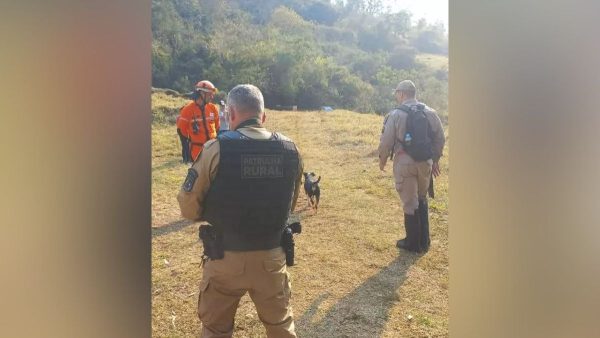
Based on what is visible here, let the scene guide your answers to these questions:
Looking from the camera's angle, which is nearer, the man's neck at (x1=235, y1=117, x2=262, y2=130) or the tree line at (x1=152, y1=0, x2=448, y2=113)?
the man's neck at (x1=235, y1=117, x2=262, y2=130)

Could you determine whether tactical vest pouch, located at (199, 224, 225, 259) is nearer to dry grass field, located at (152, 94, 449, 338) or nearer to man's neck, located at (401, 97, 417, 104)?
dry grass field, located at (152, 94, 449, 338)

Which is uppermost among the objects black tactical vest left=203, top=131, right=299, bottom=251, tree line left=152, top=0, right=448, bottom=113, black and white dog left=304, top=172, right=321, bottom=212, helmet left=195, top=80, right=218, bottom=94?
tree line left=152, top=0, right=448, bottom=113

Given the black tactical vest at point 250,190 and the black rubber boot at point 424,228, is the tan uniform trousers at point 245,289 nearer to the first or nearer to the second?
the black tactical vest at point 250,190

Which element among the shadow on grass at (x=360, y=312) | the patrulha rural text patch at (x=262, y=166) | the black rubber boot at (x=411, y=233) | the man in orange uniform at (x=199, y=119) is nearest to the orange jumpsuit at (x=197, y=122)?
the man in orange uniform at (x=199, y=119)

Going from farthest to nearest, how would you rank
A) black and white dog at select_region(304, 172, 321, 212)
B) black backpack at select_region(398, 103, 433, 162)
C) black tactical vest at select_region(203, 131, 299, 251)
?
black and white dog at select_region(304, 172, 321, 212) < black backpack at select_region(398, 103, 433, 162) < black tactical vest at select_region(203, 131, 299, 251)

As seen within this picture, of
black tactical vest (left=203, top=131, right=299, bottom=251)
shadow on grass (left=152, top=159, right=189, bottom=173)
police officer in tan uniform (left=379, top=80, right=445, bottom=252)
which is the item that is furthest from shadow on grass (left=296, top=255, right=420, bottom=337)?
shadow on grass (left=152, top=159, right=189, bottom=173)

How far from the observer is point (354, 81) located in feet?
54.0

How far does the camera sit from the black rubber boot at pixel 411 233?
4.82m

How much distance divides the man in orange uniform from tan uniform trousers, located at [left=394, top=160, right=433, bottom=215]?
2.16 meters

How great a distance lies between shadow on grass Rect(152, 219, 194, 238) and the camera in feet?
17.3

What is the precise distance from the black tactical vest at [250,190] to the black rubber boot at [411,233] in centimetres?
269
